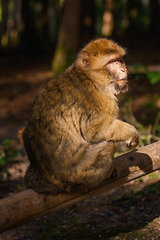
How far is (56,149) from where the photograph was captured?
322cm

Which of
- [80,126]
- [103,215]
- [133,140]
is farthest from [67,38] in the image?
[80,126]

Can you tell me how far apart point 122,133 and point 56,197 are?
0.94m

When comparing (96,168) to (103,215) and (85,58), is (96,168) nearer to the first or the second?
(85,58)

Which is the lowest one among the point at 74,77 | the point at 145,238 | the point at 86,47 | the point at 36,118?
the point at 145,238

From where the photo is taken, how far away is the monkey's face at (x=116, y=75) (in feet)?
12.2

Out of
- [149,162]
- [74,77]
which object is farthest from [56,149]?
[149,162]

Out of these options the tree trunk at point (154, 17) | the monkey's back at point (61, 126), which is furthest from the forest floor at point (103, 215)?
the tree trunk at point (154, 17)

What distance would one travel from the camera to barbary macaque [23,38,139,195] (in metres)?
3.26

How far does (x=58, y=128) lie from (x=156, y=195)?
2.38m

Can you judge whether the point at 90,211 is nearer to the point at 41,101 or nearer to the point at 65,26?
the point at 41,101

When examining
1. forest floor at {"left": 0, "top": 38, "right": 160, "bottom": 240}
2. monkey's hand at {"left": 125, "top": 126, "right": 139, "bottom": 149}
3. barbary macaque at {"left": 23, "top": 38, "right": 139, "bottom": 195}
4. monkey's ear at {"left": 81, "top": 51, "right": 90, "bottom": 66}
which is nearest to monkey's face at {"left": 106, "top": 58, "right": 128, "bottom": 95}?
barbary macaque at {"left": 23, "top": 38, "right": 139, "bottom": 195}

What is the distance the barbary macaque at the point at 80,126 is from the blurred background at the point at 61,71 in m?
0.56

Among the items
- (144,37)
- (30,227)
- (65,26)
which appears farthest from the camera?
(144,37)

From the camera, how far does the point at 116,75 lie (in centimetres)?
374
